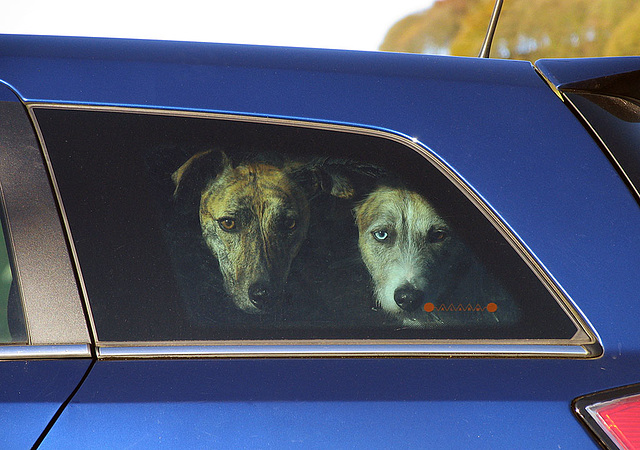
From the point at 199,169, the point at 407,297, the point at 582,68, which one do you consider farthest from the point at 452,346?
the point at 582,68

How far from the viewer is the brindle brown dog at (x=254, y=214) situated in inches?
48.0

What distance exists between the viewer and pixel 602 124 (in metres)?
1.29

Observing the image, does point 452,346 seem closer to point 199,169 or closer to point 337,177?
point 337,177

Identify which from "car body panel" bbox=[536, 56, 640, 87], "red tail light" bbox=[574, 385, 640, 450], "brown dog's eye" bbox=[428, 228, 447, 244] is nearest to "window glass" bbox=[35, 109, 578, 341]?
"brown dog's eye" bbox=[428, 228, 447, 244]

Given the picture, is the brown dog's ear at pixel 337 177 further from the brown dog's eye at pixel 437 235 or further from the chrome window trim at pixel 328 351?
the chrome window trim at pixel 328 351

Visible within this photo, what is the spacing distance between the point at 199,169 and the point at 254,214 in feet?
0.49

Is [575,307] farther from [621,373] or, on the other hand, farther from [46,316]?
[46,316]

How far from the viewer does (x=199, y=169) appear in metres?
1.24

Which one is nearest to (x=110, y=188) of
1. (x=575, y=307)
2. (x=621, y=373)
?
(x=575, y=307)

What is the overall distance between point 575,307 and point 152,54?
40.5 inches

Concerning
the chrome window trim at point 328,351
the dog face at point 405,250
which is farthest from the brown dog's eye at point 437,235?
the chrome window trim at point 328,351

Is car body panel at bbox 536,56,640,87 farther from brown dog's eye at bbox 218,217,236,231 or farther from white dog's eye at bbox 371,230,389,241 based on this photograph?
brown dog's eye at bbox 218,217,236,231

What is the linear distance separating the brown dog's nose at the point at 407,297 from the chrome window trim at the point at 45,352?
617 mm

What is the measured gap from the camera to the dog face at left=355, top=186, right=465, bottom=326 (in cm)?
121
